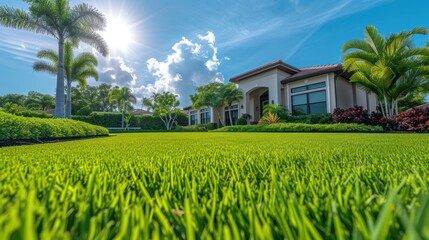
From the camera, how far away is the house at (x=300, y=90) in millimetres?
16133

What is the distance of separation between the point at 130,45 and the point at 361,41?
1829 cm

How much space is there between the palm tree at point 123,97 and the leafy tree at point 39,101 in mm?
19178

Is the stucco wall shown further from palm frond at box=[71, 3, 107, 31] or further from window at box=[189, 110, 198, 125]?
window at box=[189, 110, 198, 125]

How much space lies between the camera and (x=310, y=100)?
17594mm

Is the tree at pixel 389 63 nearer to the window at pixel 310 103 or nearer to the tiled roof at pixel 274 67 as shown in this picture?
the window at pixel 310 103

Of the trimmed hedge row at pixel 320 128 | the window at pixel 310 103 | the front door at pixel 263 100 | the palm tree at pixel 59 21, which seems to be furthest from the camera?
the front door at pixel 263 100

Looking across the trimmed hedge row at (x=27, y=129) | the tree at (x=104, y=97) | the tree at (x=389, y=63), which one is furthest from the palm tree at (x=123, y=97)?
the tree at (x=389, y=63)

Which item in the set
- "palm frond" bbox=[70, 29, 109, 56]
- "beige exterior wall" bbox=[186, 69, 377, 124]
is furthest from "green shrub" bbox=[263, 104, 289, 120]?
"palm frond" bbox=[70, 29, 109, 56]

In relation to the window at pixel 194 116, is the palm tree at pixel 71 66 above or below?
above

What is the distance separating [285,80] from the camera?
18.7m

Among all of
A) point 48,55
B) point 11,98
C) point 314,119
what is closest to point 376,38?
point 314,119

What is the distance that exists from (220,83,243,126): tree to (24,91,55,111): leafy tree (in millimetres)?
45290

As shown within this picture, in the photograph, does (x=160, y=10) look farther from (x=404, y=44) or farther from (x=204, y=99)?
(x=404, y=44)

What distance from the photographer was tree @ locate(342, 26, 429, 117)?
11.8 m
